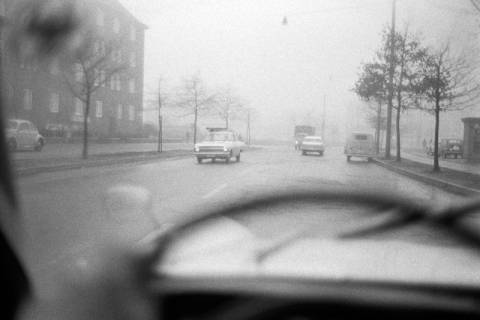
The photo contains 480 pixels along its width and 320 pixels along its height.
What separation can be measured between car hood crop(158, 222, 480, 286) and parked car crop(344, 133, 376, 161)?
73.0 feet

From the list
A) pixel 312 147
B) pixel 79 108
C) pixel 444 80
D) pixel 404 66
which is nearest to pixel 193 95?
pixel 79 108

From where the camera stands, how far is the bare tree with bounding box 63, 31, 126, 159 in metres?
16.2

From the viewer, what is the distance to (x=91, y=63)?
17047 mm

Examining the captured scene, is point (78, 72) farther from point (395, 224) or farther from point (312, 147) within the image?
point (395, 224)

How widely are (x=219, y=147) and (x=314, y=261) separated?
19517 millimetres

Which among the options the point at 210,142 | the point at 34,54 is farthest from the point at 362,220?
the point at 210,142

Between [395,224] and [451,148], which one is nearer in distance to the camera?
[395,224]

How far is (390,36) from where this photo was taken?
23.2 m

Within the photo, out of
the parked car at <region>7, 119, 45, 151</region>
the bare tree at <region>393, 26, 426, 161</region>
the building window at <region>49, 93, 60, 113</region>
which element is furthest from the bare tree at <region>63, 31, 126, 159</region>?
the bare tree at <region>393, 26, 426, 161</region>

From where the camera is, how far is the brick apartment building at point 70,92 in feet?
33.9

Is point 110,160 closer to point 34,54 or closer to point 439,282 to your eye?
point 34,54

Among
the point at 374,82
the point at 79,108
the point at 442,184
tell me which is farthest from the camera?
the point at 79,108

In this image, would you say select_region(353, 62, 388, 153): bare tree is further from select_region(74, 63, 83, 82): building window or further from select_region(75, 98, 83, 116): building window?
select_region(75, 98, 83, 116): building window

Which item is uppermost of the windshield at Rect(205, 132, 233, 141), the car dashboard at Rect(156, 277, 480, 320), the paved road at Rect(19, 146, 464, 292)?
the windshield at Rect(205, 132, 233, 141)
